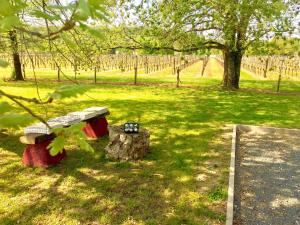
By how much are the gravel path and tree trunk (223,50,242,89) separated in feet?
31.5

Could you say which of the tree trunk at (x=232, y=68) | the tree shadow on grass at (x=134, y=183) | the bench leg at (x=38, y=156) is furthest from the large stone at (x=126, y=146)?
the tree trunk at (x=232, y=68)

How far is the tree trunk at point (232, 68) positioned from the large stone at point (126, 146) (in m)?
13.4

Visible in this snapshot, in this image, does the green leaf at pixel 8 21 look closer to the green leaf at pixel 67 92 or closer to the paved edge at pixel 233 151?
the green leaf at pixel 67 92

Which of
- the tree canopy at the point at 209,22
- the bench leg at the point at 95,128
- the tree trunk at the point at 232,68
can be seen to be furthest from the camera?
the tree trunk at the point at 232,68

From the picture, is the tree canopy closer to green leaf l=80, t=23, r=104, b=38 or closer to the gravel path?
the gravel path

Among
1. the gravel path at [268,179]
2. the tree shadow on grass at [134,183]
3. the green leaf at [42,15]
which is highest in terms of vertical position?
the green leaf at [42,15]

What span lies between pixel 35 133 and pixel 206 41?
14.0m

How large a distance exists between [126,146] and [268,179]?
3.20 m

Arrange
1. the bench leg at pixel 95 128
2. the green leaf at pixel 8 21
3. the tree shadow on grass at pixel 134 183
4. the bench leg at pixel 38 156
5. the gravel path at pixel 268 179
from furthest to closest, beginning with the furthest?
the bench leg at pixel 95 128 → the bench leg at pixel 38 156 → the gravel path at pixel 268 179 → the tree shadow on grass at pixel 134 183 → the green leaf at pixel 8 21

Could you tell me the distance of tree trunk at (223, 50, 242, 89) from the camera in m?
19.8

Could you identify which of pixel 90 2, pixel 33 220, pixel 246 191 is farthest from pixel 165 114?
pixel 90 2

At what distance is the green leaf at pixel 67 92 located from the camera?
3.62 ft

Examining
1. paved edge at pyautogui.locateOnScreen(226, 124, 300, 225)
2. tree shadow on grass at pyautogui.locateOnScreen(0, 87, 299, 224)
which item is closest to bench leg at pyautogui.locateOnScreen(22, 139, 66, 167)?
tree shadow on grass at pyautogui.locateOnScreen(0, 87, 299, 224)

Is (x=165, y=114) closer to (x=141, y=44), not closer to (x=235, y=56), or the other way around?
(x=141, y=44)
